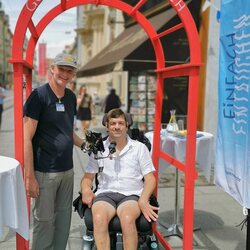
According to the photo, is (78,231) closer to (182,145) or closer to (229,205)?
(182,145)

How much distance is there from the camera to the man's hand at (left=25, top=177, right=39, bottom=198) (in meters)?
2.94

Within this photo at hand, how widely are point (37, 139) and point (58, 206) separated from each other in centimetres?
63

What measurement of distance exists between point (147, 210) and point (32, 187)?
913mm

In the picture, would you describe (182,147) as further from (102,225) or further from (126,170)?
(102,225)

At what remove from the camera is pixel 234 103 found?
10.1 ft

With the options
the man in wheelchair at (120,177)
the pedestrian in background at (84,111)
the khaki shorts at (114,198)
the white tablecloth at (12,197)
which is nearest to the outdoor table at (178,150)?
the man in wheelchair at (120,177)

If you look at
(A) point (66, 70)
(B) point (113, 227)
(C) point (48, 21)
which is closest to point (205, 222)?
(B) point (113, 227)

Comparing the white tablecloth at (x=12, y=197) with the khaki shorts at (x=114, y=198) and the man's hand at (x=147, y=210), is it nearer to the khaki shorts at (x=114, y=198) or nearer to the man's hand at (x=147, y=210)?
the khaki shorts at (x=114, y=198)

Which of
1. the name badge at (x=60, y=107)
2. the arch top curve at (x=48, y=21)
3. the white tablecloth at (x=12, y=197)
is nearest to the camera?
the white tablecloth at (x=12, y=197)

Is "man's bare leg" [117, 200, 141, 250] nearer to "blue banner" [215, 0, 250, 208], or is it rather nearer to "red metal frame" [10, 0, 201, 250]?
"red metal frame" [10, 0, 201, 250]

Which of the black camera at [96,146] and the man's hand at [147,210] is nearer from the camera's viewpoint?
the man's hand at [147,210]

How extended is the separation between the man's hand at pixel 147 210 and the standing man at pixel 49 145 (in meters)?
0.65

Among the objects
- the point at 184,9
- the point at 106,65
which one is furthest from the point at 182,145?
the point at 106,65

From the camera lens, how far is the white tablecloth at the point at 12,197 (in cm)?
252
